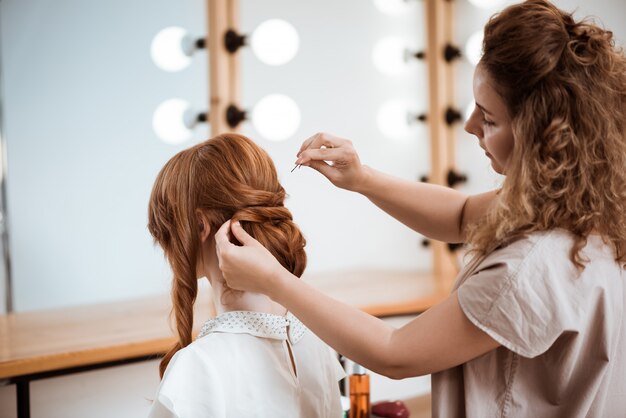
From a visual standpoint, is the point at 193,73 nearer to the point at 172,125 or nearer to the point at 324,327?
the point at 172,125

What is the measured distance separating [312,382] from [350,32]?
188cm

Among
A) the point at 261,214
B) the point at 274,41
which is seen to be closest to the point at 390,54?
the point at 274,41

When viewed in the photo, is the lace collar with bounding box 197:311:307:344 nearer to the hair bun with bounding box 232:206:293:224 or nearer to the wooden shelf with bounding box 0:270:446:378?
the hair bun with bounding box 232:206:293:224

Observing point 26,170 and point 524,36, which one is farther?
point 26,170

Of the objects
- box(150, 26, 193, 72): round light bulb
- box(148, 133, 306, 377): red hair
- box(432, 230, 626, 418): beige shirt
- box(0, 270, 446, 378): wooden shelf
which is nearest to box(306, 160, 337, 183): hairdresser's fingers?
box(148, 133, 306, 377): red hair

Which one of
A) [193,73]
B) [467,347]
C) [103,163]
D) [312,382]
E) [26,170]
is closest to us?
[467,347]

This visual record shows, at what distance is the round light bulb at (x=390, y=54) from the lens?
8.97 feet

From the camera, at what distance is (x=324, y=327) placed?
924mm

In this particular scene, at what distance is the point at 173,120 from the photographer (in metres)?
2.10

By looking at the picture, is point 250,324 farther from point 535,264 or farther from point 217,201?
point 535,264

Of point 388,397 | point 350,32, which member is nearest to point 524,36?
point 388,397

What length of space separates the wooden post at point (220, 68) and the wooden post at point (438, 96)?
1028 millimetres

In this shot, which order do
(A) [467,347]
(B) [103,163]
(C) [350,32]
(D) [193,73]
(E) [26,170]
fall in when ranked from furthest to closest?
(C) [350,32] → (D) [193,73] → (B) [103,163] → (E) [26,170] → (A) [467,347]

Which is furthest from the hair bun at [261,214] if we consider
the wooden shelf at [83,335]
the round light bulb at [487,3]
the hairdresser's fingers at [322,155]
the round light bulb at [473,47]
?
the round light bulb at [487,3]
